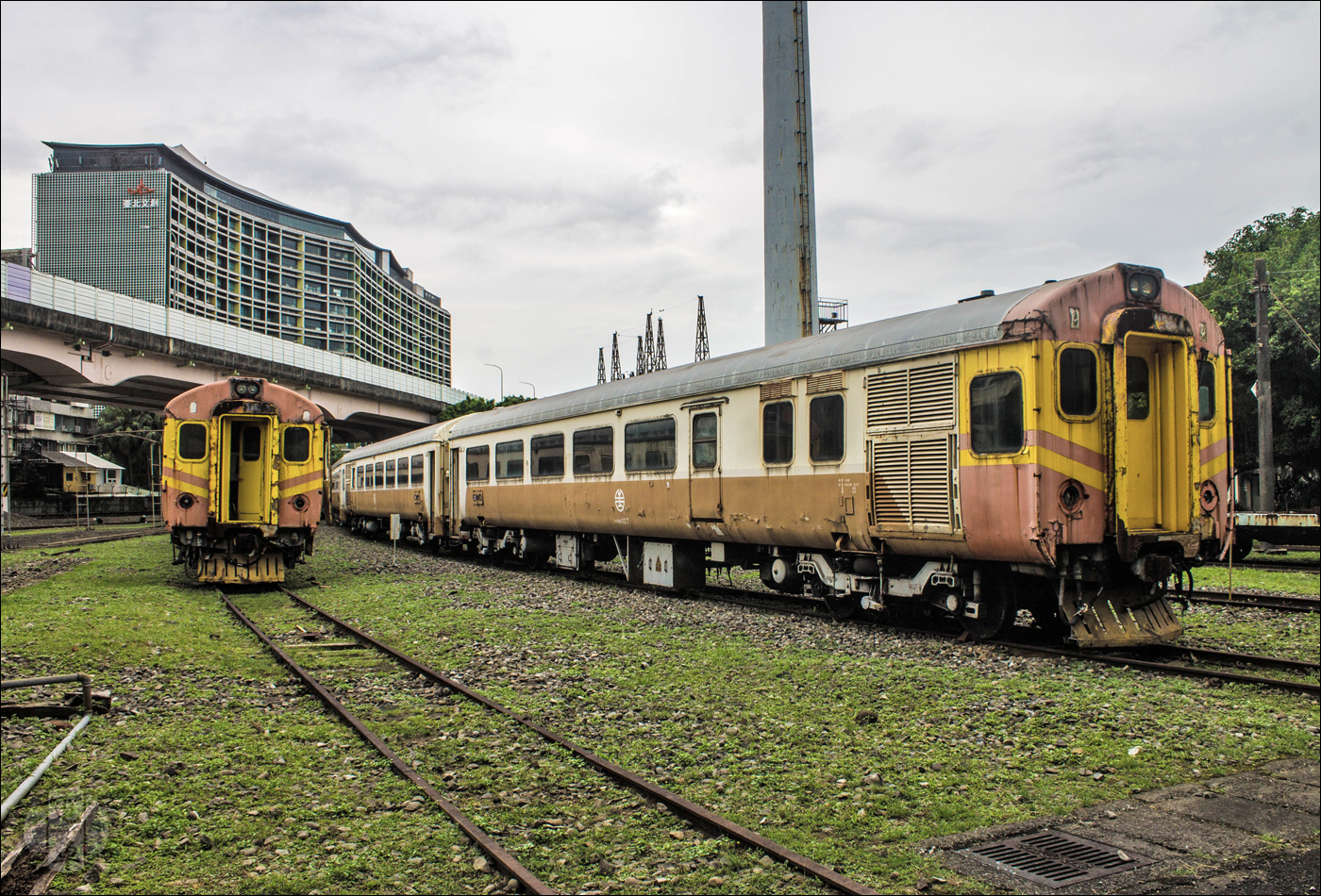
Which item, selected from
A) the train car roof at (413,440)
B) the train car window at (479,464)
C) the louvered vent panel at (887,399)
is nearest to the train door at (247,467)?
the train car window at (479,464)

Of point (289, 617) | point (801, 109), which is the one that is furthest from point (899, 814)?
point (801, 109)

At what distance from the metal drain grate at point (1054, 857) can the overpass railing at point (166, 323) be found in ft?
103

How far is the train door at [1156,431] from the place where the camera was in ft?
28.8

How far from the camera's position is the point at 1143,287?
883cm

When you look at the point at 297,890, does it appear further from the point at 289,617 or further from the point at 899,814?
the point at 289,617

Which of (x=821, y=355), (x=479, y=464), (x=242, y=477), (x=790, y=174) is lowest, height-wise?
(x=242, y=477)

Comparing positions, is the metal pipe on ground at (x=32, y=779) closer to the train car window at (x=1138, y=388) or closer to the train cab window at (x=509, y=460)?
the train car window at (x=1138, y=388)

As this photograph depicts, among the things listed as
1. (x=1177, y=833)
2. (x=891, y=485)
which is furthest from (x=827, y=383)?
(x=1177, y=833)

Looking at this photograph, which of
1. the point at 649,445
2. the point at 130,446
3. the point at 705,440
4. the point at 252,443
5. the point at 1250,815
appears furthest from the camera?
the point at 130,446

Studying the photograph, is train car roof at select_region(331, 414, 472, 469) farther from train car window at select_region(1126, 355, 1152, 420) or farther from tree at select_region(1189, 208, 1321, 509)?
tree at select_region(1189, 208, 1321, 509)

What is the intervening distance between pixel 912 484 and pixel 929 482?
0.23 metres

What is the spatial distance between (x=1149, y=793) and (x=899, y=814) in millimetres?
1556

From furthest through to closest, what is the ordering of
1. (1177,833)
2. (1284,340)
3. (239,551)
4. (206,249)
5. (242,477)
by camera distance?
(206,249) → (1284,340) → (242,477) → (239,551) → (1177,833)

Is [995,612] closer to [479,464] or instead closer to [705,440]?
[705,440]
